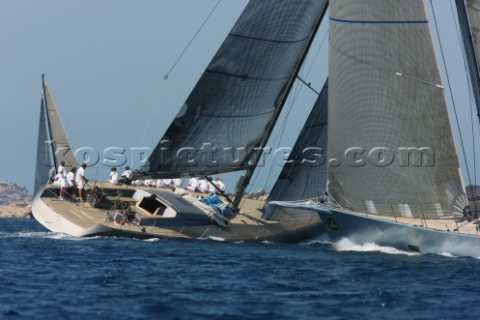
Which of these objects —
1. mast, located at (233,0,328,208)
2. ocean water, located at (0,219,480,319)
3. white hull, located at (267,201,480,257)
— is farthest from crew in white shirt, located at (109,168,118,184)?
white hull, located at (267,201,480,257)

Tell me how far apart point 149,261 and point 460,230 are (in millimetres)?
8674

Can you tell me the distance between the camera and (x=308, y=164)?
3120 centimetres

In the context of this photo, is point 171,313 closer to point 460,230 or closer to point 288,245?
point 460,230

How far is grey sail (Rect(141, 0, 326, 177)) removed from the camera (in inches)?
1217

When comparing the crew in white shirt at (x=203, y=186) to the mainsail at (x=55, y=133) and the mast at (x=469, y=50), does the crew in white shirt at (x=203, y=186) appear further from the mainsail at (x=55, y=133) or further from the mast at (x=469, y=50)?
the mast at (x=469, y=50)

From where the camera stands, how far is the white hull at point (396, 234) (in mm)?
23984

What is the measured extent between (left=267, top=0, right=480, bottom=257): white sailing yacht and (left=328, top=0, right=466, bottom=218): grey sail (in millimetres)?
28

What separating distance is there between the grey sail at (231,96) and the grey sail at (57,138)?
14.2 meters

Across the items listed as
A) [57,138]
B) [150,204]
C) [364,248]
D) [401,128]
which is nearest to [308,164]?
[150,204]

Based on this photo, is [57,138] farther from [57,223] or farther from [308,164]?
[308,164]

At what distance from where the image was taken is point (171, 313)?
14.6 meters

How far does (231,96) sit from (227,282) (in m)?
13.4

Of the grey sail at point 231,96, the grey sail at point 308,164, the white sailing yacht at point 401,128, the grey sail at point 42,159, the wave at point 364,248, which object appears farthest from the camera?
the grey sail at point 42,159

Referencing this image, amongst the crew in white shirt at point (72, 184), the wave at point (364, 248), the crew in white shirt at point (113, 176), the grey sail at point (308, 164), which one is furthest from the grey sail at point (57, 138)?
the wave at point (364, 248)
